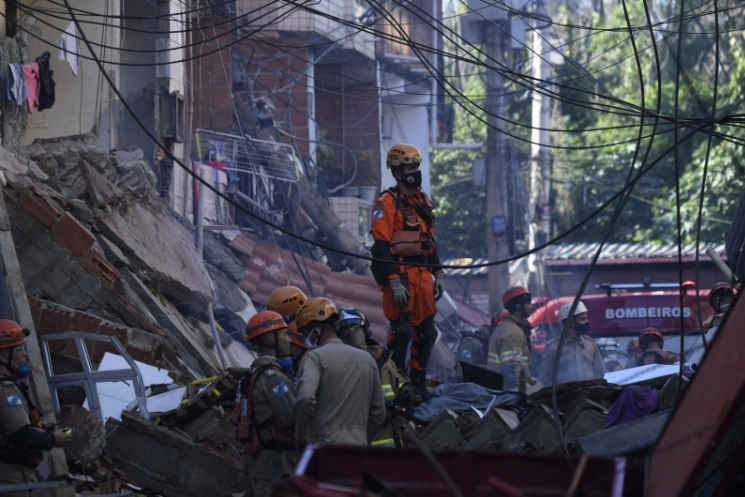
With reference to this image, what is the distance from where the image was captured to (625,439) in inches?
218

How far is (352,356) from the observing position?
6262 millimetres

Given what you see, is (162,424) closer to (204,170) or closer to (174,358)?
(174,358)

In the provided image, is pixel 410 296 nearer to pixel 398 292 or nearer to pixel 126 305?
pixel 398 292

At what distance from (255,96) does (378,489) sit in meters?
17.7

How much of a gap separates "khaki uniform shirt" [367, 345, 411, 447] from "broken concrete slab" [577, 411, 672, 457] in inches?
68.9

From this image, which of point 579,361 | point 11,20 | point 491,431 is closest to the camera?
point 491,431

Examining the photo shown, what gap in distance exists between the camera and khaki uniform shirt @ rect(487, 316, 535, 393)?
33.9 feet

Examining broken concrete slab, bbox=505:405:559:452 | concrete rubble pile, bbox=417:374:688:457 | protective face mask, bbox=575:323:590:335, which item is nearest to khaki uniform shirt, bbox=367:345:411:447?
concrete rubble pile, bbox=417:374:688:457

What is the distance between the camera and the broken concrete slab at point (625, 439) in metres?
5.43

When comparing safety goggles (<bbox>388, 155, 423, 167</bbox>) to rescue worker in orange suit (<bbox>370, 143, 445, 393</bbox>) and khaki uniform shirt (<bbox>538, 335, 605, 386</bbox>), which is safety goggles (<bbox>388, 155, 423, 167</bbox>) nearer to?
rescue worker in orange suit (<bbox>370, 143, 445, 393</bbox>)

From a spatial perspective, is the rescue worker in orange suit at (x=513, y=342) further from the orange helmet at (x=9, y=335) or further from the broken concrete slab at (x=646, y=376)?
the orange helmet at (x=9, y=335)

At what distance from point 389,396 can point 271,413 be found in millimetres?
1193

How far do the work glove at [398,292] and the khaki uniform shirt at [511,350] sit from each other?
92.4 inches

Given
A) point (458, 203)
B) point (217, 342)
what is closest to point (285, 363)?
point (217, 342)
